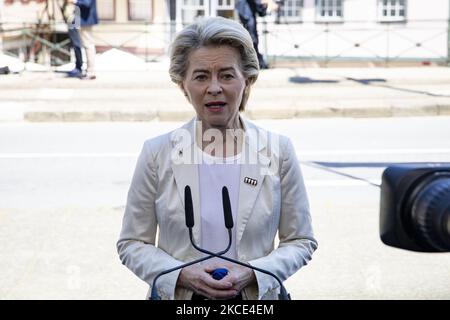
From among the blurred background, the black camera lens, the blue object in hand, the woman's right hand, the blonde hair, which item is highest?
the blonde hair

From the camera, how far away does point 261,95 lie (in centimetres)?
1484

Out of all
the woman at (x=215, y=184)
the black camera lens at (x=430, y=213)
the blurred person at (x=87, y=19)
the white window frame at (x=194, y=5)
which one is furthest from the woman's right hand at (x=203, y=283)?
the white window frame at (x=194, y=5)

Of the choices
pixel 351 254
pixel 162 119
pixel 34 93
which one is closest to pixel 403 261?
pixel 351 254

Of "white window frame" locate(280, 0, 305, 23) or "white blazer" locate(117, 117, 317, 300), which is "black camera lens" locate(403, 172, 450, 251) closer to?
"white blazer" locate(117, 117, 317, 300)

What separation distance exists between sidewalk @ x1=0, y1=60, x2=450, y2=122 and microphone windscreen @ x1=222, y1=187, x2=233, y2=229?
10719 millimetres

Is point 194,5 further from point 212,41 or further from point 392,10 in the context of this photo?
point 212,41

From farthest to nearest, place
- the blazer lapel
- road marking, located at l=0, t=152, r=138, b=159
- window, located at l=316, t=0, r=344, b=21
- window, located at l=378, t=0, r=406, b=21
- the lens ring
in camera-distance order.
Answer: window, located at l=316, t=0, r=344, b=21 → window, located at l=378, t=0, r=406, b=21 → road marking, located at l=0, t=152, r=138, b=159 → the blazer lapel → the lens ring

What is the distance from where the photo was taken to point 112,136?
12078 mm

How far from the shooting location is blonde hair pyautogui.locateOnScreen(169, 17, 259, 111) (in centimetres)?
275

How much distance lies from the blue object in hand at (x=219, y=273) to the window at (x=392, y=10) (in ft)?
72.7

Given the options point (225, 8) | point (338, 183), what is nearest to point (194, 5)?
point (225, 8)

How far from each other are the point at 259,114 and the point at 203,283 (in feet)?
35.8

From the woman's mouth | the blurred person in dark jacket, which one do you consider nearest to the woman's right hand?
the woman's mouth

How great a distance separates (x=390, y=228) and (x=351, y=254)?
472 centimetres
